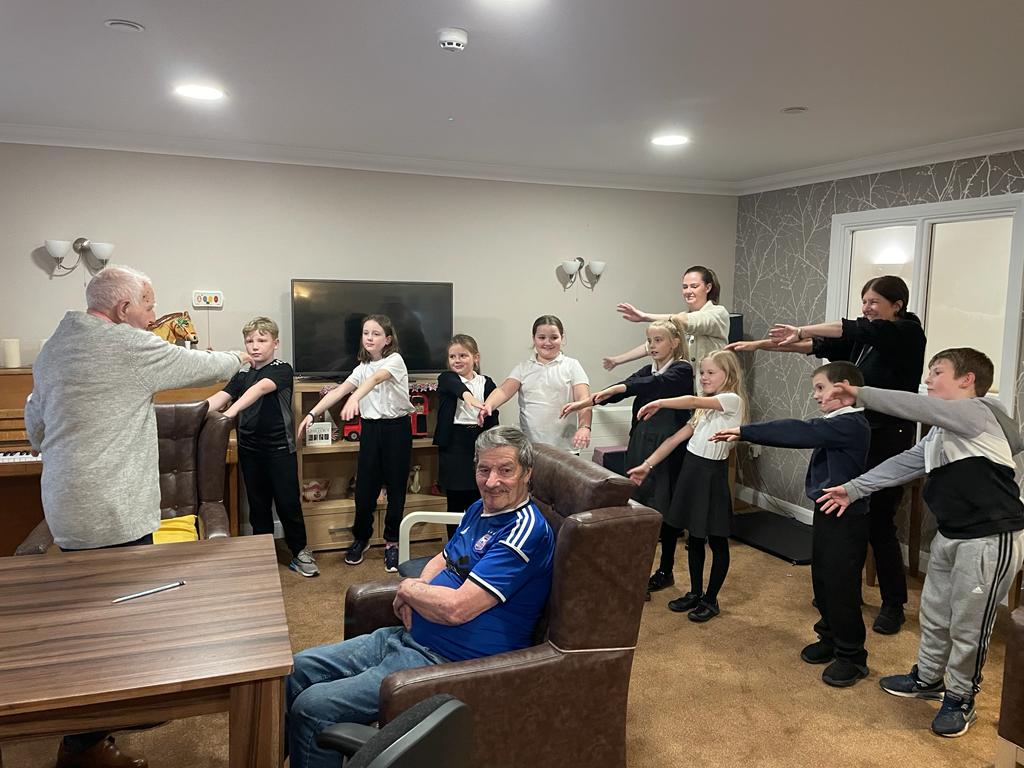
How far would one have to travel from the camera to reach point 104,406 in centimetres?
213

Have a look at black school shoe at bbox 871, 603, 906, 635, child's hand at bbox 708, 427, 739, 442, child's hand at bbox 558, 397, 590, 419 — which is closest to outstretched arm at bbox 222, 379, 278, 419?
child's hand at bbox 558, 397, 590, 419

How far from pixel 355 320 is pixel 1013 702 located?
3686mm

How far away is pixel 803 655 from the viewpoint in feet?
10.7

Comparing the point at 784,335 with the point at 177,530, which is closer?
the point at 177,530

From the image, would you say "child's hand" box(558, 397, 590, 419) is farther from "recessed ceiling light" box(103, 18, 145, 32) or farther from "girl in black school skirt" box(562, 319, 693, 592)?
"recessed ceiling light" box(103, 18, 145, 32)

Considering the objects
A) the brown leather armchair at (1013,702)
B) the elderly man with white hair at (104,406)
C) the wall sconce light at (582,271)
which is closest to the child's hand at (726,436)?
the brown leather armchair at (1013,702)

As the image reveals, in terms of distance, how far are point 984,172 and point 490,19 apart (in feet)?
10.2

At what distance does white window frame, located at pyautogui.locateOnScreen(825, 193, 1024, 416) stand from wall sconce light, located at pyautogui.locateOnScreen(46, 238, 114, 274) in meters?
4.42

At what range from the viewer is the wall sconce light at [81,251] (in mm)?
4119

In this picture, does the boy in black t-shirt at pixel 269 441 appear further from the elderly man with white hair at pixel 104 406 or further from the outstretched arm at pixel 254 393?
the elderly man with white hair at pixel 104 406

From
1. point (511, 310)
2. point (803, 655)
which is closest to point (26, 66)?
point (511, 310)

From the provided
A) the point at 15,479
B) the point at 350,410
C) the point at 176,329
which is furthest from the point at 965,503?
the point at 15,479

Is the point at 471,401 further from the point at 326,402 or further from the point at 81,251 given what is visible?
the point at 81,251

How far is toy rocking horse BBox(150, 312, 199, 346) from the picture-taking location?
4312mm
